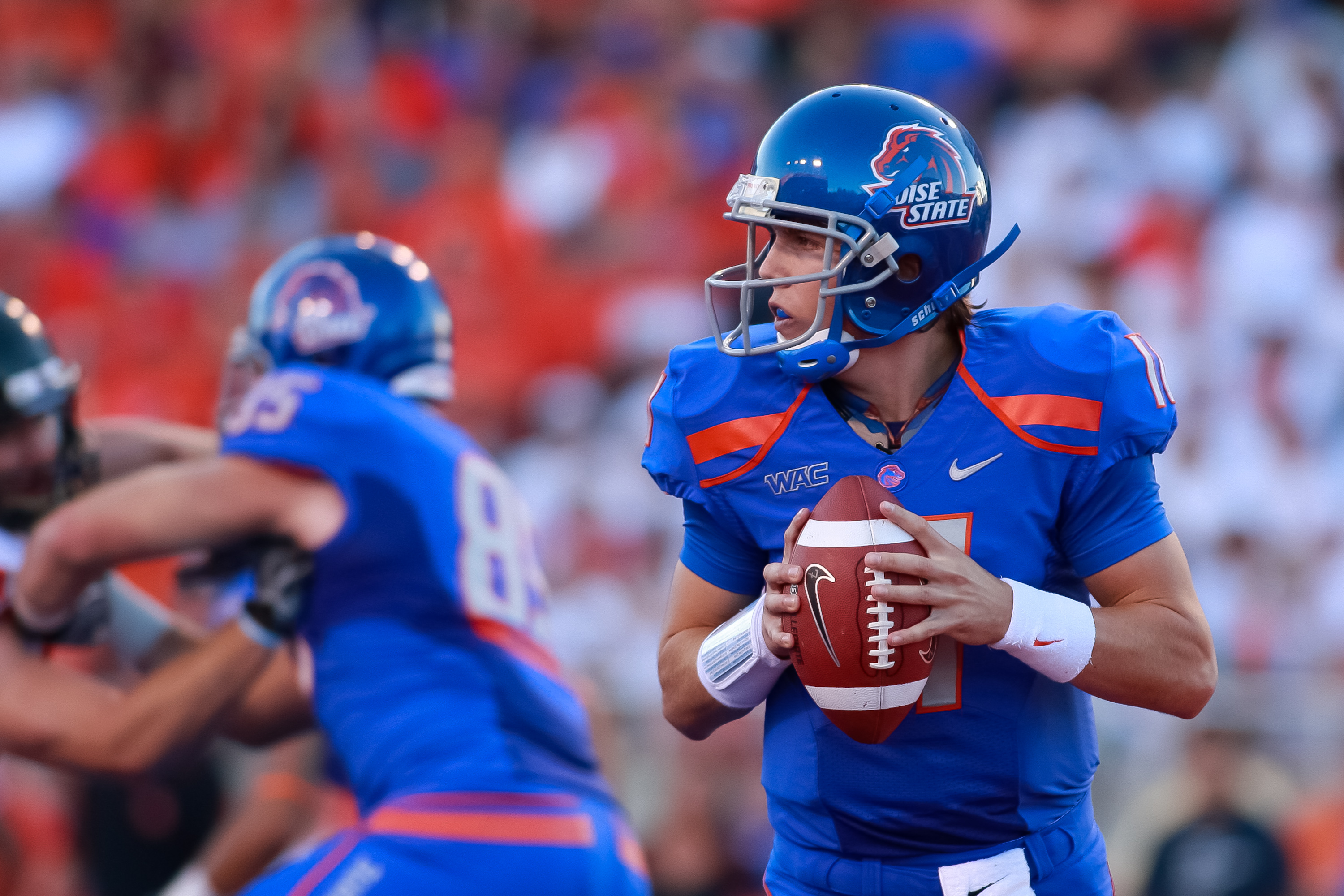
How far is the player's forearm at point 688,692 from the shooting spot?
2.63 metres

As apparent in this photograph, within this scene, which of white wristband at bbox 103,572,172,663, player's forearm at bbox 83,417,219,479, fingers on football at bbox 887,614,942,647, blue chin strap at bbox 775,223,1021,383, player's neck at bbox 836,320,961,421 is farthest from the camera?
player's forearm at bbox 83,417,219,479

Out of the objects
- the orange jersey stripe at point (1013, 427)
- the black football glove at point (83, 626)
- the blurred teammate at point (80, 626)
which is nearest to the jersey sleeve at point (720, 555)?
the orange jersey stripe at point (1013, 427)

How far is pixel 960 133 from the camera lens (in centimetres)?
270

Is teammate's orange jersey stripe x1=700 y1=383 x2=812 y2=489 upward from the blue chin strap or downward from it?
downward

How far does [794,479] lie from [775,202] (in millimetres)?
487

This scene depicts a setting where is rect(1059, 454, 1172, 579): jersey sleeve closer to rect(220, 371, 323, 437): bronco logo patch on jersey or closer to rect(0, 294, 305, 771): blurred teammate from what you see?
rect(220, 371, 323, 437): bronco logo patch on jersey

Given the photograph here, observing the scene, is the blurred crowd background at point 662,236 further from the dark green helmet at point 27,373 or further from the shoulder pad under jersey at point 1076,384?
the shoulder pad under jersey at point 1076,384

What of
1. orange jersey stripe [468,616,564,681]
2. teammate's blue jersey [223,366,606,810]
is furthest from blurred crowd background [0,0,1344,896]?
A: teammate's blue jersey [223,366,606,810]

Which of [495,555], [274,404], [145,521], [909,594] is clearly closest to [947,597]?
[909,594]

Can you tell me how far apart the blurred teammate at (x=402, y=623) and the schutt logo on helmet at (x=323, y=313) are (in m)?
0.37

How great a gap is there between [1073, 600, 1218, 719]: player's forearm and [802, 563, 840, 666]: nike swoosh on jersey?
1.35 ft

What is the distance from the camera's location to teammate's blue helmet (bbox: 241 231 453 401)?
11.9ft

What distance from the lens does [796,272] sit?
2637 millimetres

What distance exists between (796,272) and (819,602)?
62cm
